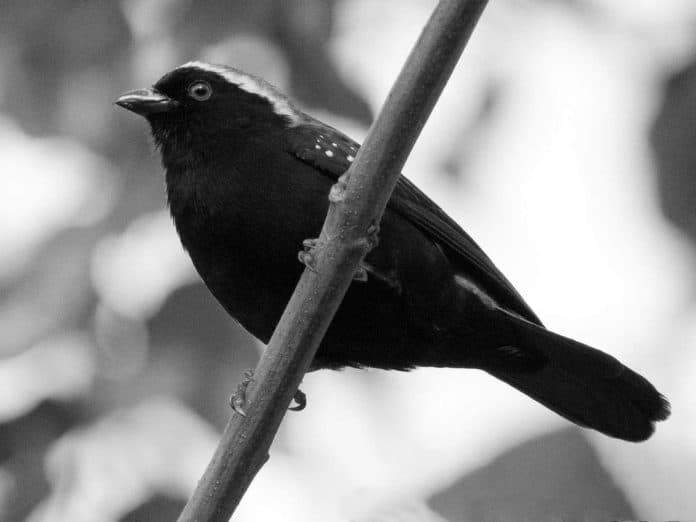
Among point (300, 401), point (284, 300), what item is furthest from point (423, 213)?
point (300, 401)

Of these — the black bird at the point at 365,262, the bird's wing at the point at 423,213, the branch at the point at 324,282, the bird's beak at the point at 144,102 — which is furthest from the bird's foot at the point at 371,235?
the bird's beak at the point at 144,102

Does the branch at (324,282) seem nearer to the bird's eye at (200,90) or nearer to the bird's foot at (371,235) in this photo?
the bird's foot at (371,235)

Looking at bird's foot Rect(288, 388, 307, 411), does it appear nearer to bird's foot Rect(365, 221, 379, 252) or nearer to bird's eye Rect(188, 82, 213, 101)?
bird's eye Rect(188, 82, 213, 101)

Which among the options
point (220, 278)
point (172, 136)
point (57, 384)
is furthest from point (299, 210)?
point (57, 384)

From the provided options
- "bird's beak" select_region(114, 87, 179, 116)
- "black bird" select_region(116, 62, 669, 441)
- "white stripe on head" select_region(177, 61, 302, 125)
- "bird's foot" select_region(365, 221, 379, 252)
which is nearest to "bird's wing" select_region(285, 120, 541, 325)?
"black bird" select_region(116, 62, 669, 441)

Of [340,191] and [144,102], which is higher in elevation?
[340,191]

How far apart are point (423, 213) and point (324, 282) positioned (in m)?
1.49

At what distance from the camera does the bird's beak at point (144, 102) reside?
395cm

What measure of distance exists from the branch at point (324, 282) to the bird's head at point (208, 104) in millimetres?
1549

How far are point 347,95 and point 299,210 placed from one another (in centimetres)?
79

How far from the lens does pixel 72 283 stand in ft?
12.2

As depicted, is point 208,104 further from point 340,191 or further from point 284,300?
point 340,191

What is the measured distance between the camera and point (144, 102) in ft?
13.0

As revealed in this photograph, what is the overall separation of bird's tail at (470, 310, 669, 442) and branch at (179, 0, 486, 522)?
1683 millimetres
